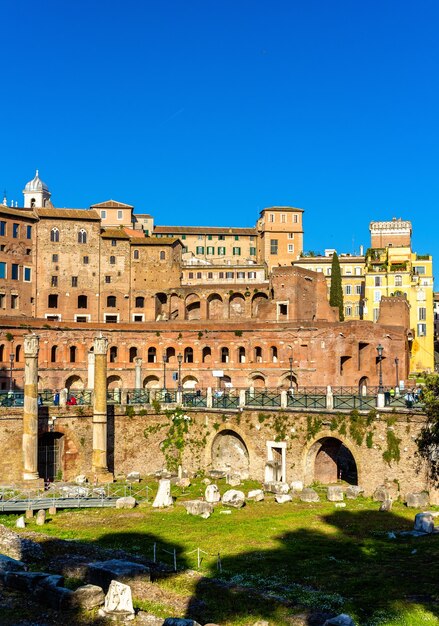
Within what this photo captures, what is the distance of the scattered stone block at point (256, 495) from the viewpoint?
30.5m

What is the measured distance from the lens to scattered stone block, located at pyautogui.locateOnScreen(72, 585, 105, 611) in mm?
15055

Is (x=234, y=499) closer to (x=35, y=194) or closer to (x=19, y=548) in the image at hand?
(x=19, y=548)

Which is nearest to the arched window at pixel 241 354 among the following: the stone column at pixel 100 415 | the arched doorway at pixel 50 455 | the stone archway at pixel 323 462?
the stone column at pixel 100 415

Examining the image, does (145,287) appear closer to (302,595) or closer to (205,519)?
(205,519)

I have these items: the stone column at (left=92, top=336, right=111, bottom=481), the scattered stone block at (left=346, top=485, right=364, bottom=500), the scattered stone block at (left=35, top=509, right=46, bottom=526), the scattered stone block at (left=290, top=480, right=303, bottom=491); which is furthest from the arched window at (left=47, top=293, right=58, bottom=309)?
the scattered stone block at (left=346, top=485, right=364, bottom=500)

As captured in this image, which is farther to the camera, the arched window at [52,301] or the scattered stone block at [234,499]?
the arched window at [52,301]

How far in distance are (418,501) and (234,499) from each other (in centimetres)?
691

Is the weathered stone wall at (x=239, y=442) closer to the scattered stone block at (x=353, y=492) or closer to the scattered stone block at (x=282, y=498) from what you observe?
the scattered stone block at (x=353, y=492)

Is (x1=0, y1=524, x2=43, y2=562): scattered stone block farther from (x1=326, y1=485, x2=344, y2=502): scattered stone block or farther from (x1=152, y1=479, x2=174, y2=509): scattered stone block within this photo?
(x1=326, y1=485, x2=344, y2=502): scattered stone block

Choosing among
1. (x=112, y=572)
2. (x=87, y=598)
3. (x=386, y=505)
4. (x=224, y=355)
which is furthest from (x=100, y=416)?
(x=224, y=355)

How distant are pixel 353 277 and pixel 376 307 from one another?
930 centimetres

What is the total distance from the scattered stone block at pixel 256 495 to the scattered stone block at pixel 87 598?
15.8 metres

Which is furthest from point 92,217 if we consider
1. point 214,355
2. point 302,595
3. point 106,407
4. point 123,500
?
point 302,595

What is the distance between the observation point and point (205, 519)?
27.7m
